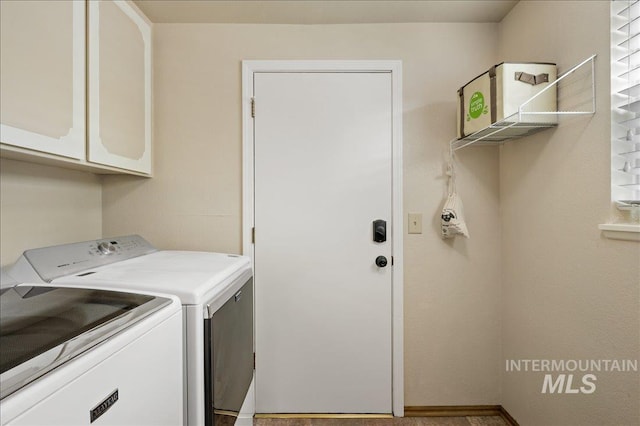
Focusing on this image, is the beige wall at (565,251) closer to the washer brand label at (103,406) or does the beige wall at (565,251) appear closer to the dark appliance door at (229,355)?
the dark appliance door at (229,355)

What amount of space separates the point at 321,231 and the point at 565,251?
1.15 metres

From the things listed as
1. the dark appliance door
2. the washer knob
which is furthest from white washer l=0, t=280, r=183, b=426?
the washer knob

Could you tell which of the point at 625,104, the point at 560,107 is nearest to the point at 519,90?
the point at 560,107

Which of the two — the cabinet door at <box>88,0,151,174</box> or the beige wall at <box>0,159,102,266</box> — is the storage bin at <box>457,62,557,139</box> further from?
the beige wall at <box>0,159,102,266</box>

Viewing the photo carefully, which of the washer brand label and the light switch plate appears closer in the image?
the washer brand label

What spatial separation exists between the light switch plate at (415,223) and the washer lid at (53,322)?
52.9 inches

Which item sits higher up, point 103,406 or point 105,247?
point 105,247

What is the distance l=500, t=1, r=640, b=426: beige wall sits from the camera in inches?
44.5

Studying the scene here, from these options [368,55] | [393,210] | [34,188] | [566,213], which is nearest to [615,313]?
[566,213]

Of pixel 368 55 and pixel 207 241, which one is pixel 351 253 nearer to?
pixel 207 241

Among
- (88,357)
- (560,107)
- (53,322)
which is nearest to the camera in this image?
(88,357)

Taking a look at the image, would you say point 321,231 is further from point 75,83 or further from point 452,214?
point 75,83

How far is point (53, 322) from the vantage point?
29.6 inches

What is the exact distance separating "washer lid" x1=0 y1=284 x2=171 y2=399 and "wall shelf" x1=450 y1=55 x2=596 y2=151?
151 centimetres
